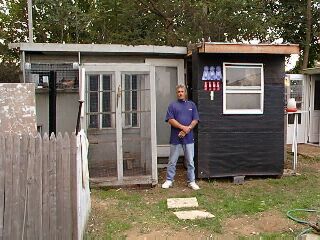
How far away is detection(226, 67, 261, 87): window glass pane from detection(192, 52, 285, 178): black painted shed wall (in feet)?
0.50

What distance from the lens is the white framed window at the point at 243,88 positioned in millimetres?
7736

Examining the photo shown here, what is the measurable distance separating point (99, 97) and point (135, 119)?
0.72m

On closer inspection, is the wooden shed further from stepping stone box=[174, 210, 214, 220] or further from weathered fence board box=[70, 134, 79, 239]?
weathered fence board box=[70, 134, 79, 239]

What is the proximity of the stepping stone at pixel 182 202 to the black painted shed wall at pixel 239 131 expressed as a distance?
142cm

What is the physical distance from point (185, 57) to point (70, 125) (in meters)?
2.82

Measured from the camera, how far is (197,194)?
675 centimetres

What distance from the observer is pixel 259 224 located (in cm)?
522

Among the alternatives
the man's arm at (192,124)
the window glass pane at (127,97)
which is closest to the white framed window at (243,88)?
the man's arm at (192,124)

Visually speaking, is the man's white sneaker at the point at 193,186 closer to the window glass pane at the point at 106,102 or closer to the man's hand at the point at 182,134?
the man's hand at the point at 182,134

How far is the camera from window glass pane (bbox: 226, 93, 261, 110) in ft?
25.5

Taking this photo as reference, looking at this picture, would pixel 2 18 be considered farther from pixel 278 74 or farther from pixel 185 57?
pixel 278 74

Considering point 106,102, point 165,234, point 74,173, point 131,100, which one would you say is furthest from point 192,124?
point 74,173

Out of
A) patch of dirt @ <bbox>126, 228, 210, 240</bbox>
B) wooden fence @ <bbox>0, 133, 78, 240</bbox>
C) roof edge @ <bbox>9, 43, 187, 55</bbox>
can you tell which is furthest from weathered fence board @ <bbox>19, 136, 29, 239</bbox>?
roof edge @ <bbox>9, 43, 187, 55</bbox>

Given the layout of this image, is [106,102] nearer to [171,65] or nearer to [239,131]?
[171,65]
